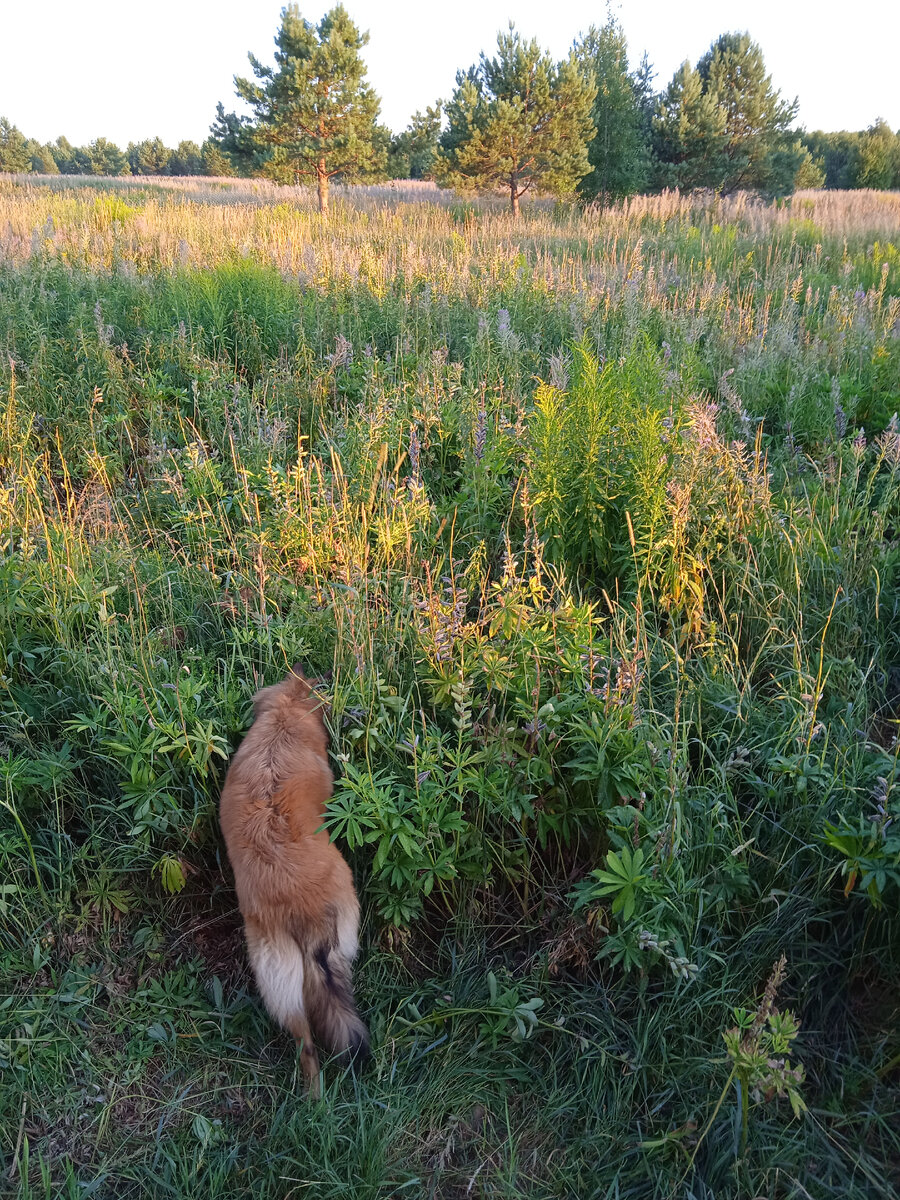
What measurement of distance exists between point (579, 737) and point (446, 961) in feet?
3.01

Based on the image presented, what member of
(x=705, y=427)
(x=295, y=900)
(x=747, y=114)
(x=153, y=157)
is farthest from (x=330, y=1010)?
A: (x=153, y=157)

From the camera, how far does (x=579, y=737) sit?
2.31 metres

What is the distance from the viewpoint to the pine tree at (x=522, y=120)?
1655cm

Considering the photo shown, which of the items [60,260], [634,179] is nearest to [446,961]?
[60,260]

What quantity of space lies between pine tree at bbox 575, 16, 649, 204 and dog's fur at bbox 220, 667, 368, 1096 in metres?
19.0

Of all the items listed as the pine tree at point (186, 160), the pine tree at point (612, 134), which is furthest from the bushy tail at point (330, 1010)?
the pine tree at point (186, 160)

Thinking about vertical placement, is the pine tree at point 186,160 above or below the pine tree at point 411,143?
above

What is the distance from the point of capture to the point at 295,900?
2111 millimetres

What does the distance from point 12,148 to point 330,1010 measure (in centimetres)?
9254

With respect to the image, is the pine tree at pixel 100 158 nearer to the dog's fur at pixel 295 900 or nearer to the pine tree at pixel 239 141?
the pine tree at pixel 239 141

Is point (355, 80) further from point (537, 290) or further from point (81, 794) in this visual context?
point (81, 794)

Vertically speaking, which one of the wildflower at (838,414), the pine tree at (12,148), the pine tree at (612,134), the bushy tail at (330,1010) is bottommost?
the bushy tail at (330,1010)

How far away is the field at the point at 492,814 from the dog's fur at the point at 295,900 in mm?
129

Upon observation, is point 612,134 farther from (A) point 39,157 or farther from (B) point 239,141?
(A) point 39,157
